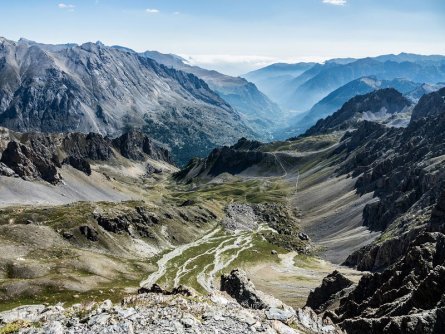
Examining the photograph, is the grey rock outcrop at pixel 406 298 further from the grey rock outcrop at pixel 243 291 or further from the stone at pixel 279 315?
the grey rock outcrop at pixel 243 291

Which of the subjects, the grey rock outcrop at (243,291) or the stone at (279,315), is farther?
the grey rock outcrop at (243,291)

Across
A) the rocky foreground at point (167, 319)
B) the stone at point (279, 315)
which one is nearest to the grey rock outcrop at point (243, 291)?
the stone at point (279, 315)

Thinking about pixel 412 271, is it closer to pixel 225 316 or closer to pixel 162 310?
pixel 225 316

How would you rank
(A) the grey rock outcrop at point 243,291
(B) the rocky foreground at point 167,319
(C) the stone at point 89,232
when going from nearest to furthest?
1. (B) the rocky foreground at point 167,319
2. (A) the grey rock outcrop at point 243,291
3. (C) the stone at point 89,232

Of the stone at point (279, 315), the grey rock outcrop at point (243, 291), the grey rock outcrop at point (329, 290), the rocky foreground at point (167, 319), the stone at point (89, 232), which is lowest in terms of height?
the stone at point (89, 232)

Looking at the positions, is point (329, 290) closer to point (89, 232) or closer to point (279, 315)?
point (279, 315)

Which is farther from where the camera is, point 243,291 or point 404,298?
point 243,291

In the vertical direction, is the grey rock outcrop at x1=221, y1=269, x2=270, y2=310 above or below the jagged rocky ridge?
below

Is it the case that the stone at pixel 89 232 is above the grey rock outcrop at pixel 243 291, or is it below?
below

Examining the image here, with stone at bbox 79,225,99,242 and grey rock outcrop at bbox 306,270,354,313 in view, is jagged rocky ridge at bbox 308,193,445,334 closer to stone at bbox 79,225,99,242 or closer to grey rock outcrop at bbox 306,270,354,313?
grey rock outcrop at bbox 306,270,354,313

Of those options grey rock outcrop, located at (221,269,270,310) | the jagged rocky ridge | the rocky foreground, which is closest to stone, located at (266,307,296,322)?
the rocky foreground

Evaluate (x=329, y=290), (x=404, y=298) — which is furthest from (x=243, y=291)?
(x=329, y=290)
